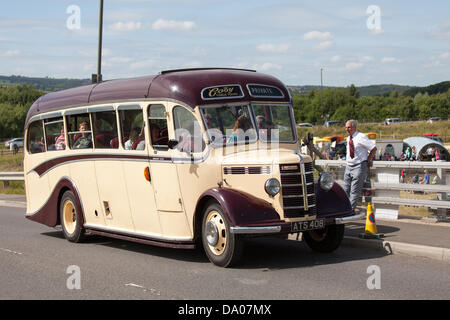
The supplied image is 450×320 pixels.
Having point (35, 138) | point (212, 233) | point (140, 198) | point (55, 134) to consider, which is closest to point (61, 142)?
point (55, 134)

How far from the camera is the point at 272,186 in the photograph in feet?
29.4

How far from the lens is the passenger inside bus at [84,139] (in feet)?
39.7

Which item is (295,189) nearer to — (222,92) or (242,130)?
(242,130)

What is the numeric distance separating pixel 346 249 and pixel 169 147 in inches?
129

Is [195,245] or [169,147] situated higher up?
[169,147]

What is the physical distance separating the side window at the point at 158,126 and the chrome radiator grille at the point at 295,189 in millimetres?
2026

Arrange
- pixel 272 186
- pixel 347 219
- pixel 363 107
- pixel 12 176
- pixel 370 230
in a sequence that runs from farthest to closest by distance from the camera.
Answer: pixel 363 107 → pixel 12 176 → pixel 370 230 → pixel 347 219 → pixel 272 186

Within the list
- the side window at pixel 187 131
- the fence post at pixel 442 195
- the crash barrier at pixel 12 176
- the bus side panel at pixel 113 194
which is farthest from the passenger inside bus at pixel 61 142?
the crash barrier at pixel 12 176

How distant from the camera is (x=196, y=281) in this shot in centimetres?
833

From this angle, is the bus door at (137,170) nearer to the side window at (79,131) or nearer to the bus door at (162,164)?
the bus door at (162,164)

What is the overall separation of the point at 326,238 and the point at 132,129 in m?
3.57

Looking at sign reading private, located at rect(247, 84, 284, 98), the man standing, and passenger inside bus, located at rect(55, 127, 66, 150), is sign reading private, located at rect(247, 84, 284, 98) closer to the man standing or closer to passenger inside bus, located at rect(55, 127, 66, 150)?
the man standing
